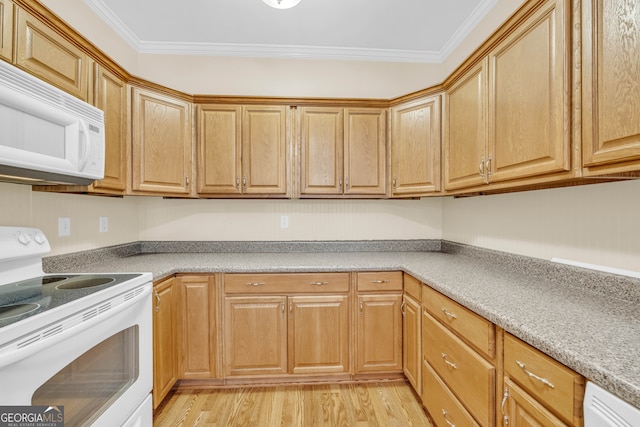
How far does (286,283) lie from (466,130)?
152 centimetres

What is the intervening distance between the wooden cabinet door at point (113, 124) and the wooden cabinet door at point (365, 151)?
1548mm

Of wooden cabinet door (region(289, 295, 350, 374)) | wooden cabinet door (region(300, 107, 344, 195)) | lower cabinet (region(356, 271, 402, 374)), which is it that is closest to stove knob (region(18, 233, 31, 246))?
wooden cabinet door (region(289, 295, 350, 374))

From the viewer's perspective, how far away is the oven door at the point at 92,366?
822 mm

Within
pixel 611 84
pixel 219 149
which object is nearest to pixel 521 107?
pixel 611 84

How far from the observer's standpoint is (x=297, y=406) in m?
1.86

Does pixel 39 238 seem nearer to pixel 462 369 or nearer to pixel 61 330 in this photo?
pixel 61 330

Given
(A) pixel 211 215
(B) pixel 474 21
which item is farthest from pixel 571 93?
(A) pixel 211 215

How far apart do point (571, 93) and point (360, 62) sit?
6.31 ft

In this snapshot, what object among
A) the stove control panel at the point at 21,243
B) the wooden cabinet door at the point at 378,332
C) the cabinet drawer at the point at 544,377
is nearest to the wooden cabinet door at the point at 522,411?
the cabinet drawer at the point at 544,377

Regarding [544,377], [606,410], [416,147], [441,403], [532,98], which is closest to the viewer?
[606,410]

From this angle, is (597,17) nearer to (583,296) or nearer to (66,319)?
(583,296)

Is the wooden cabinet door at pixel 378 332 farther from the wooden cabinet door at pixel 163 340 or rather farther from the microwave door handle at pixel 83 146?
the microwave door handle at pixel 83 146

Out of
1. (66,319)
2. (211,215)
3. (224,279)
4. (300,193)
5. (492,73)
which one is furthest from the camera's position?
(211,215)

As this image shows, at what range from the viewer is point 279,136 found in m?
2.32
